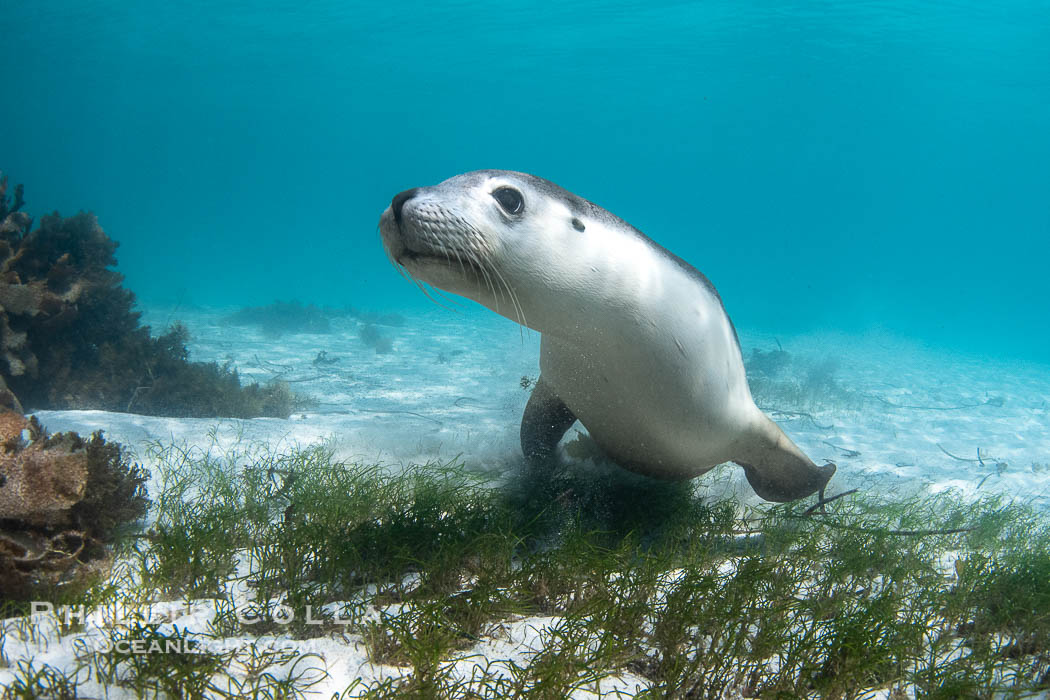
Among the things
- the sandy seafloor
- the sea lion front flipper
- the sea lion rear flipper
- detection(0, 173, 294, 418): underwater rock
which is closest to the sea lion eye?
the sandy seafloor

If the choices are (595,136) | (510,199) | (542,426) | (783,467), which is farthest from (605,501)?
(595,136)

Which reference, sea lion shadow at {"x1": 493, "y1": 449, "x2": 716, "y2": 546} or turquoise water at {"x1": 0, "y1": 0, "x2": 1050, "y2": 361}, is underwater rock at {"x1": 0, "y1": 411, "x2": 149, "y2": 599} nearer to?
sea lion shadow at {"x1": 493, "y1": 449, "x2": 716, "y2": 546}

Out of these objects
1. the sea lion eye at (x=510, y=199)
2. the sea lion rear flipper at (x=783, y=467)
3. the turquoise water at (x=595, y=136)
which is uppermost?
the turquoise water at (x=595, y=136)

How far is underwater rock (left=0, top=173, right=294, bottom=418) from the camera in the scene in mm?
6043

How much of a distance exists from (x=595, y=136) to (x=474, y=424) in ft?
339

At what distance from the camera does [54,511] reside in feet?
7.70

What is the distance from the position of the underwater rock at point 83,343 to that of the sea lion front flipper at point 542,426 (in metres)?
4.66

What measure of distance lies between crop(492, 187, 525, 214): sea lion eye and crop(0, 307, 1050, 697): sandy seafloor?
1.69 m

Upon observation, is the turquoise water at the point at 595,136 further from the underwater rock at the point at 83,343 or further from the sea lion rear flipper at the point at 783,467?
the sea lion rear flipper at the point at 783,467

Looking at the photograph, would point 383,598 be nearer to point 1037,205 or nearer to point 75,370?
point 75,370

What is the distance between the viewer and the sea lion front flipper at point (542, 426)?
13.6ft

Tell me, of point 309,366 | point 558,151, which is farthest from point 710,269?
point 309,366

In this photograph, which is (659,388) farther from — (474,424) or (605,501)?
(474,424)

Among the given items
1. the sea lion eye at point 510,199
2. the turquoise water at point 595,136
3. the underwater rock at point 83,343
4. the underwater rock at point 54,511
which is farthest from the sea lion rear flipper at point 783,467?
the turquoise water at point 595,136
